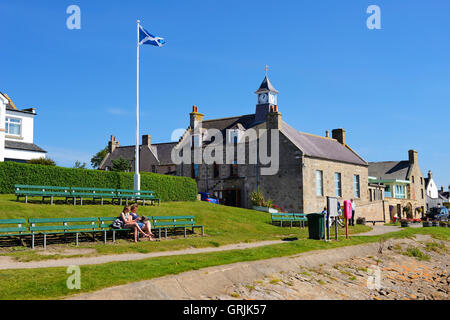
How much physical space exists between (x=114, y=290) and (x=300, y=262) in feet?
22.5

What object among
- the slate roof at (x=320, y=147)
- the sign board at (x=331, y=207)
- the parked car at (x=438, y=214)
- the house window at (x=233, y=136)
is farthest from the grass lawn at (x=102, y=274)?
the parked car at (x=438, y=214)

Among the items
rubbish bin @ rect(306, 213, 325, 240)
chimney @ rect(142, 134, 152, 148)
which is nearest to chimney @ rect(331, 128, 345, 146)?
chimney @ rect(142, 134, 152, 148)

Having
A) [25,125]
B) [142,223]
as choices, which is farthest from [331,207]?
[25,125]

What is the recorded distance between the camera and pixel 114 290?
8.14 metres

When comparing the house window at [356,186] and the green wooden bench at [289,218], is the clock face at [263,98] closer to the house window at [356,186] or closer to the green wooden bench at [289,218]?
the house window at [356,186]

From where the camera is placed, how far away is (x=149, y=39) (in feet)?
89.4

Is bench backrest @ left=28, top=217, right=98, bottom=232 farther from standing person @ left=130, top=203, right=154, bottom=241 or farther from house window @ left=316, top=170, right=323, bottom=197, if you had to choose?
house window @ left=316, top=170, right=323, bottom=197

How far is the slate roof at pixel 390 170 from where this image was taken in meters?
64.9

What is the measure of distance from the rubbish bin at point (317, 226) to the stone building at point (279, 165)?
672 inches

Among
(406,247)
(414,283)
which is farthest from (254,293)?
(406,247)

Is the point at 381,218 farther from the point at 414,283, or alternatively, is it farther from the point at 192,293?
the point at 192,293

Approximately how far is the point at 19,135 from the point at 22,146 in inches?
84.4

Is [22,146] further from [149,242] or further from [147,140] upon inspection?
[149,242]

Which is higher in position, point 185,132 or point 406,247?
point 185,132
